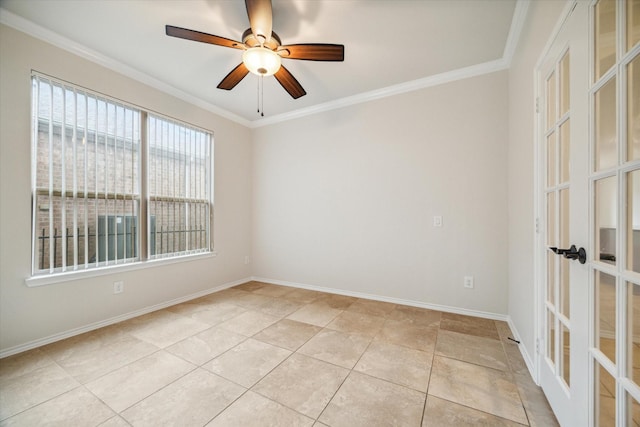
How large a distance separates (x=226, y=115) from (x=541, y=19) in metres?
3.71

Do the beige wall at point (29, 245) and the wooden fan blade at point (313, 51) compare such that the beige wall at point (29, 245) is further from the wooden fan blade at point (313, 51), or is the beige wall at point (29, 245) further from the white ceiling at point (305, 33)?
the wooden fan blade at point (313, 51)

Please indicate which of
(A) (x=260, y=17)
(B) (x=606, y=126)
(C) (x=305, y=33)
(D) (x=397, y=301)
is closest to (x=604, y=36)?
(B) (x=606, y=126)

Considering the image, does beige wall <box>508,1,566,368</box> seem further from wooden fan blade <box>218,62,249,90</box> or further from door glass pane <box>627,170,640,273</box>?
wooden fan blade <box>218,62,249,90</box>

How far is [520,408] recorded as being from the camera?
4.66 ft

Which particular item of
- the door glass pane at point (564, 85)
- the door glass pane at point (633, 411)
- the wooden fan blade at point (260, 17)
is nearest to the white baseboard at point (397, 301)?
the door glass pane at point (633, 411)

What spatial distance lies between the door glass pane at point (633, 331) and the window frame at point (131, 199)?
12.1 ft

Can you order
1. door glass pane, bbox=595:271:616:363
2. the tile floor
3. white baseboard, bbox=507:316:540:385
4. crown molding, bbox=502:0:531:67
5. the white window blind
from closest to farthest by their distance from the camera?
door glass pane, bbox=595:271:616:363
the tile floor
white baseboard, bbox=507:316:540:385
crown molding, bbox=502:0:531:67
the white window blind

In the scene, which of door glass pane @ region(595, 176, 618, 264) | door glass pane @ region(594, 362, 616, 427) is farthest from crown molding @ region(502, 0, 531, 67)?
door glass pane @ region(594, 362, 616, 427)

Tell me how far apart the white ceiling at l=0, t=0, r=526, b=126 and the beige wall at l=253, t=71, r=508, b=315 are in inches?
17.8

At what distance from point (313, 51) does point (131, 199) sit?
2.56 metres

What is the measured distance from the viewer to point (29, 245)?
2.10 m

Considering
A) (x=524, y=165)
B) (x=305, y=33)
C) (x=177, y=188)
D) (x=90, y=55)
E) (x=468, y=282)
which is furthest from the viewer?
(x=177, y=188)

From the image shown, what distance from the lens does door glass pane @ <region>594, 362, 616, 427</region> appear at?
33.9 inches

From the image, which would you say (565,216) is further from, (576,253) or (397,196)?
(397,196)
